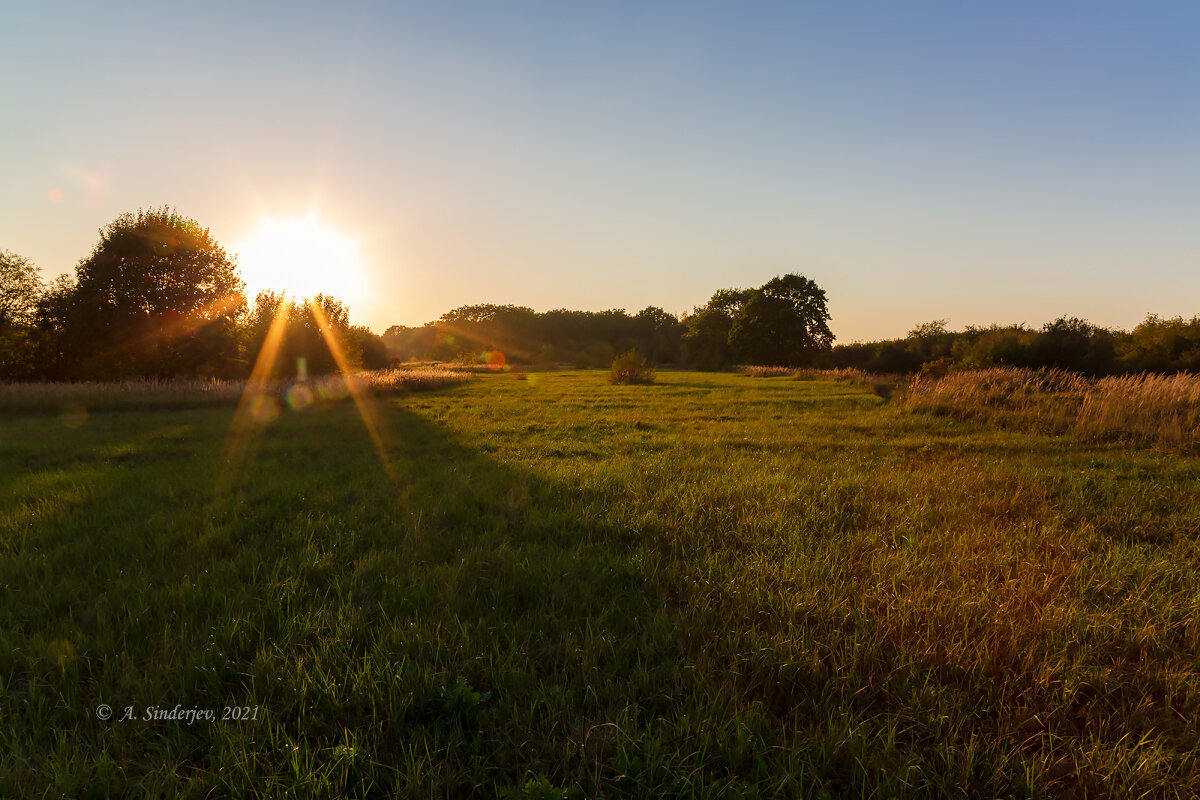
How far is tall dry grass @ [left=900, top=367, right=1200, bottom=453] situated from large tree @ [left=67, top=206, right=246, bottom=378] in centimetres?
2913

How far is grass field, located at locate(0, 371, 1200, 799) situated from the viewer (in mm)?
1744

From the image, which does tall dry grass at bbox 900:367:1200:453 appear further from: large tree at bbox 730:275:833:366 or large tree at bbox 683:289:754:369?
large tree at bbox 683:289:754:369

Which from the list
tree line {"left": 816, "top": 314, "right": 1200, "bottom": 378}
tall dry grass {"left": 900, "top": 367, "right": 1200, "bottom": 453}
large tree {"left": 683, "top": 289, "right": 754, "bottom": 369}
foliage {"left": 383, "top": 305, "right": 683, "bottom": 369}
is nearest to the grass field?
tall dry grass {"left": 900, "top": 367, "right": 1200, "bottom": 453}

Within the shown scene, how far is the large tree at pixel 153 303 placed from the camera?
63.4 feet

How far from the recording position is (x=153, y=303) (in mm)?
20109

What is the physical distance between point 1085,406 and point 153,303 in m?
32.4

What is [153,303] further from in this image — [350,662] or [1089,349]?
[1089,349]

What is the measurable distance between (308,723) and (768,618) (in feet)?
7.88

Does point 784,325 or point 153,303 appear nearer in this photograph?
point 153,303

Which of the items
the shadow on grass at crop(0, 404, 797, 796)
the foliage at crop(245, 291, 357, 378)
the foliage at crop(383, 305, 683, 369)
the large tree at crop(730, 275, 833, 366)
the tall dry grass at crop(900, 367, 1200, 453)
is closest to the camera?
the shadow on grass at crop(0, 404, 797, 796)

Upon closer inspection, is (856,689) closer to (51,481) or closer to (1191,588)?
(1191,588)

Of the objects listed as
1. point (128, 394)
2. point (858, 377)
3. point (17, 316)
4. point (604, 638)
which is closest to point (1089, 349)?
point (858, 377)

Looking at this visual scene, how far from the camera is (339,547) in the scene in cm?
362

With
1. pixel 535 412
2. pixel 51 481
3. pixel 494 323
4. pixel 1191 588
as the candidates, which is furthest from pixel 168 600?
pixel 494 323
